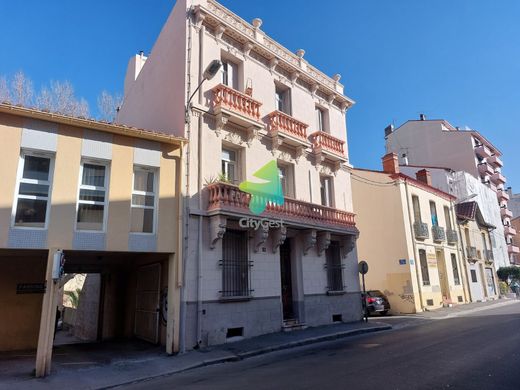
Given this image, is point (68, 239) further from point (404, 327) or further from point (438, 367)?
point (404, 327)

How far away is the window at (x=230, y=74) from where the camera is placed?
1467cm

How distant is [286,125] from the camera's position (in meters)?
15.5

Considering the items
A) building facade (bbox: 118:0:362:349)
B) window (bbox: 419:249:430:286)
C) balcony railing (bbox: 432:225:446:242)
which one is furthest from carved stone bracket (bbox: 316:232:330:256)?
balcony railing (bbox: 432:225:446:242)

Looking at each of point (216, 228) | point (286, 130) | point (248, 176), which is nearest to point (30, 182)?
point (216, 228)

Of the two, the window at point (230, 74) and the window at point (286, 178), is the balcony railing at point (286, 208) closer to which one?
the window at point (286, 178)

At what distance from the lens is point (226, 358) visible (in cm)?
1007

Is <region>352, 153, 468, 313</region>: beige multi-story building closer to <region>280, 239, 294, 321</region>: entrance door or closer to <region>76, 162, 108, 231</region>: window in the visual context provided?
<region>280, 239, 294, 321</region>: entrance door

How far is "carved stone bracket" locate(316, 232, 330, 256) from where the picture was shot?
15516 mm

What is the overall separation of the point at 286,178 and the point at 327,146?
Answer: 9.24 feet

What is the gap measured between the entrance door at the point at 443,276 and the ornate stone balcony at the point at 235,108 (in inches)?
692

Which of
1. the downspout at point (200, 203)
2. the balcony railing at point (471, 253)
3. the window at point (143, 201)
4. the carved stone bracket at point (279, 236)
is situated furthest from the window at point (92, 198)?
the balcony railing at point (471, 253)

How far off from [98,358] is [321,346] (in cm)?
639

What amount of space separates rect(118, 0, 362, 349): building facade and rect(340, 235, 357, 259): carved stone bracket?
0.16 ft

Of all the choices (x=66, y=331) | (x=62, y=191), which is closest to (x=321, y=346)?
(x=62, y=191)
